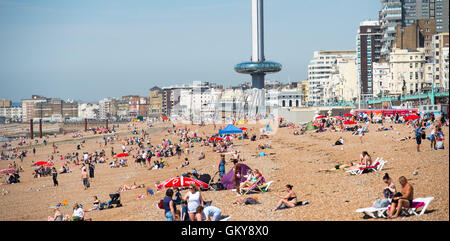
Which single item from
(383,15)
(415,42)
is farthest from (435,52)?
(383,15)

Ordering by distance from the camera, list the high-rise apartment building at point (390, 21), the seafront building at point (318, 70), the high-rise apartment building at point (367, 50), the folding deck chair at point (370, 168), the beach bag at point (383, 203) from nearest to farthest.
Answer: the beach bag at point (383, 203) < the folding deck chair at point (370, 168) < the high-rise apartment building at point (390, 21) < the high-rise apartment building at point (367, 50) < the seafront building at point (318, 70)

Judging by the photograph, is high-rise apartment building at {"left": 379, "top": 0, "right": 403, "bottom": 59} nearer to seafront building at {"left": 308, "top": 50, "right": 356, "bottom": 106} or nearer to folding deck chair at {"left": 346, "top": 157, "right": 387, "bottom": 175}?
seafront building at {"left": 308, "top": 50, "right": 356, "bottom": 106}

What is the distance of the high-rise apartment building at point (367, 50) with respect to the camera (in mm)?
86875

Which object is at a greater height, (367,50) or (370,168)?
(367,50)

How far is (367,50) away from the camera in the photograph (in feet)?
292

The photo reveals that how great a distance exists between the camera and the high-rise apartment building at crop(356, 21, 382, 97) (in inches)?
3420

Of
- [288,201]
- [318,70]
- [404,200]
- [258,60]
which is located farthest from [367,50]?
[404,200]

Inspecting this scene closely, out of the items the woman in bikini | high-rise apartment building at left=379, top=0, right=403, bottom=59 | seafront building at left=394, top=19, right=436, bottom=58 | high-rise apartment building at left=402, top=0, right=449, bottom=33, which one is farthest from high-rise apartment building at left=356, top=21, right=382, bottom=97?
the woman in bikini

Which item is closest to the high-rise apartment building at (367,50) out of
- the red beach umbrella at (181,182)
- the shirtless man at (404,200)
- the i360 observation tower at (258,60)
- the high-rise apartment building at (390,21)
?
the high-rise apartment building at (390,21)

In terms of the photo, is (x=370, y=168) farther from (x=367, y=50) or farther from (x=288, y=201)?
(x=367, y=50)

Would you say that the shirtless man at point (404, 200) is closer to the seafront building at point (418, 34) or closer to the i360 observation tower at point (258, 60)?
the seafront building at point (418, 34)
